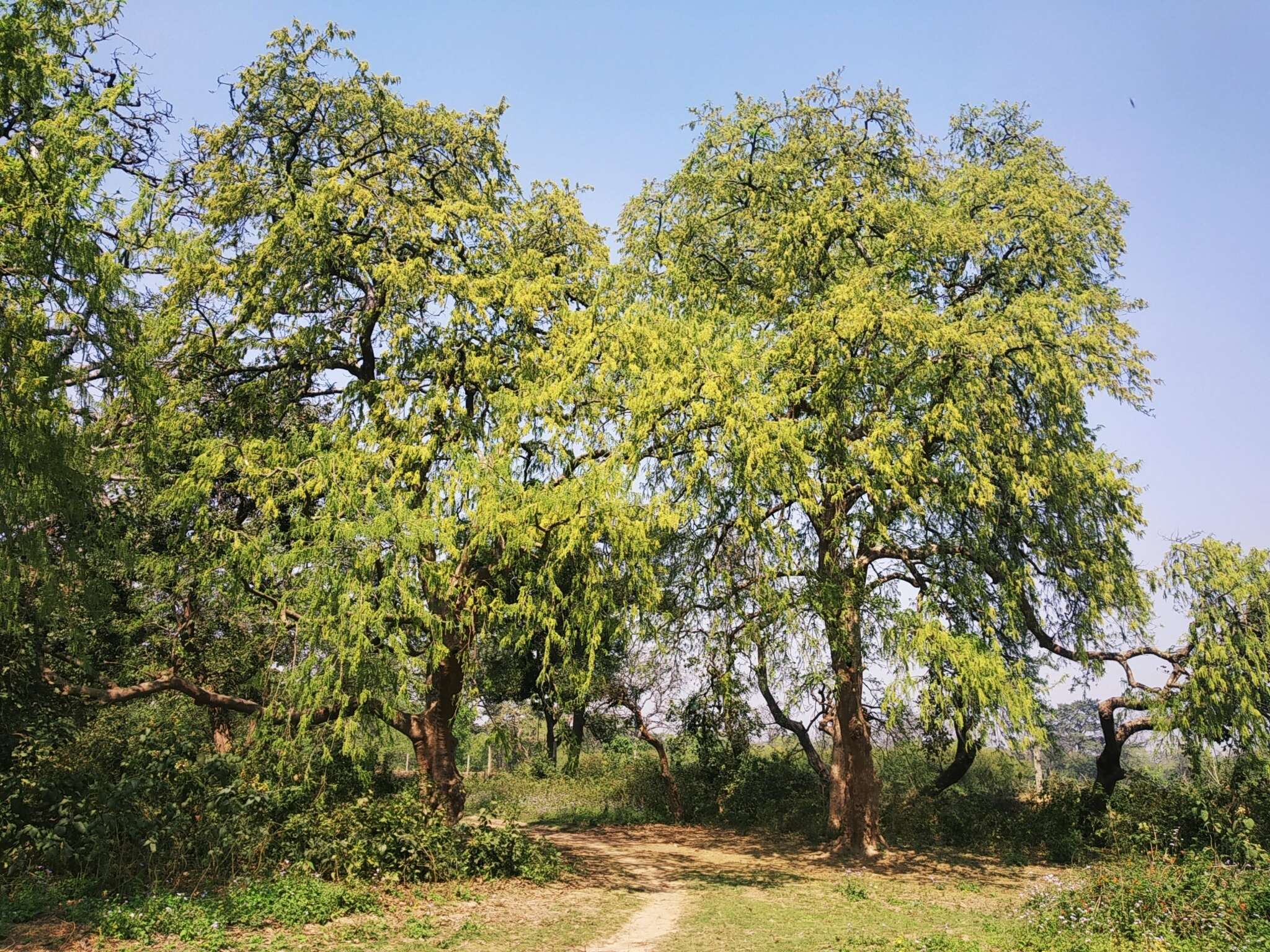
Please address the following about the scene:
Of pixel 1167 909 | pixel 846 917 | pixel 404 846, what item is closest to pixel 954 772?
pixel 846 917

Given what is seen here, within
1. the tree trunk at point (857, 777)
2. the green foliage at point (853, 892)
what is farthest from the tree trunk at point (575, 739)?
the tree trunk at point (857, 777)

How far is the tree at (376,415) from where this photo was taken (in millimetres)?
11297

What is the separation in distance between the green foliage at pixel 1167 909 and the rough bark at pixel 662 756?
1351 centimetres

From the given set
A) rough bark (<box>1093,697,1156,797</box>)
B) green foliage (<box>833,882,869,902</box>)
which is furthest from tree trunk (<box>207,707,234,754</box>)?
rough bark (<box>1093,697,1156,797</box>)

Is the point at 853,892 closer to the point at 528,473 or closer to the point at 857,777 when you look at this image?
the point at 857,777

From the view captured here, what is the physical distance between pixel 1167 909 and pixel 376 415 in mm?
11294

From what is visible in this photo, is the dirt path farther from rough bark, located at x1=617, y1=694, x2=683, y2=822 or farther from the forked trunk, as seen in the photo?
the forked trunk

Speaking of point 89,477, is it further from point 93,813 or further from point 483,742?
point 483,742

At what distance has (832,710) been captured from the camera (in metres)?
17.4

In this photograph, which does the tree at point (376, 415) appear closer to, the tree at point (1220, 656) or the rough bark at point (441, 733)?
the rough bark at point (441, 733)

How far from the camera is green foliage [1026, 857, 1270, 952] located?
7777 millimetres

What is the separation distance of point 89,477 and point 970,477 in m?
12.1

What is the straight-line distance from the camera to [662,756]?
915 inches

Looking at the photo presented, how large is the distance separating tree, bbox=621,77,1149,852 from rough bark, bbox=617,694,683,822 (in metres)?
6.18
